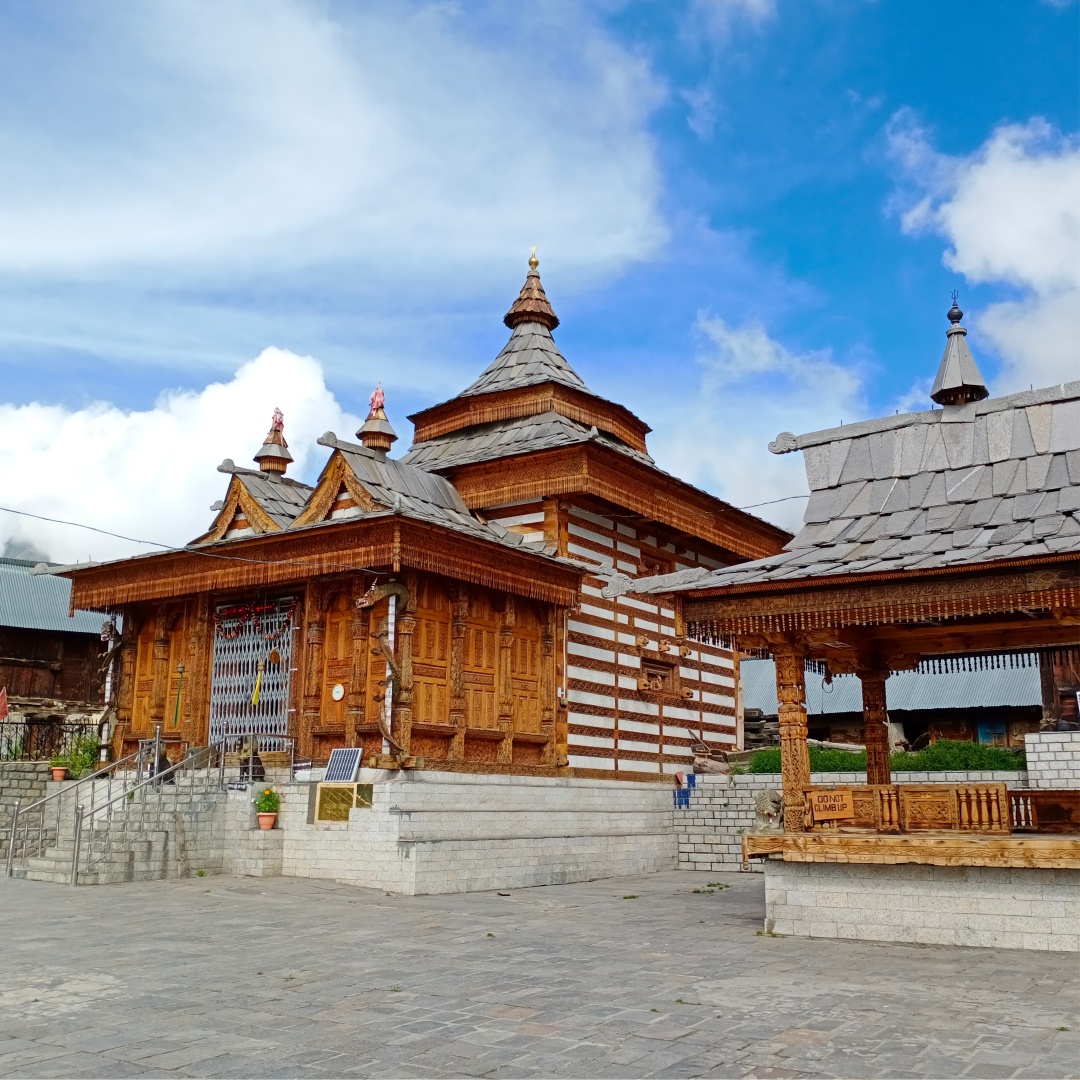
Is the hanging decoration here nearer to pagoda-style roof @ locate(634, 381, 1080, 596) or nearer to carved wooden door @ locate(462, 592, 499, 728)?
carved wooden door @ locate(462, 592, 499, 728)

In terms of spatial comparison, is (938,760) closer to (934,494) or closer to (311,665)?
(934,494)

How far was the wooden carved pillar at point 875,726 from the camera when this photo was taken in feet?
49.4

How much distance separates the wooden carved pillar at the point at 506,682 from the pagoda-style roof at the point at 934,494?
6.43 metres

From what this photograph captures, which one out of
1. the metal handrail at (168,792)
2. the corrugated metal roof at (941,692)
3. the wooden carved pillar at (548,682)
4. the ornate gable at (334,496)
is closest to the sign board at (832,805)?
the wooden carved pillar at (548,682)

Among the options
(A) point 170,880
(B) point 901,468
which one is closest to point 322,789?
(A) point 170,880

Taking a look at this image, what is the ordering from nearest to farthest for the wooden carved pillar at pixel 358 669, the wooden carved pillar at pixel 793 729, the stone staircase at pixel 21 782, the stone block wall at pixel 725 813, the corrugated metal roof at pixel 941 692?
the wooden carved pillar at pixel 793 729, the wooden carved pillar at pixel 358 669, the stone block wall at pixel 725 813, the stone staircase at pixel 21 782, the corrugated metal roof at pixel 941 692

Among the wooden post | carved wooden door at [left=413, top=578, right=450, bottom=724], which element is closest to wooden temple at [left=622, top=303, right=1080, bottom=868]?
carved wooden door at [left=413, top=578, right=450, bottom=724]

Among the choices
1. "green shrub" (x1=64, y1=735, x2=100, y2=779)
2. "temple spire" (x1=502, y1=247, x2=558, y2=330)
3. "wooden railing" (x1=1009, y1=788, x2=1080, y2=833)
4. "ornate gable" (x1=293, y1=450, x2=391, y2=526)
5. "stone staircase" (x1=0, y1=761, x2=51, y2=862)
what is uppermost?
"temple spire" (x1=502, y1=247, x2=558, y2=330)

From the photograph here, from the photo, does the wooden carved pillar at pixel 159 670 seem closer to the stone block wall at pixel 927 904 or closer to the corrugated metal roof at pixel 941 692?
the stone block wall at pixel 927 904

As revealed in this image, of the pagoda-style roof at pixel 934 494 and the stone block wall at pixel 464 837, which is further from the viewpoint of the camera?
the stone block wall at pixel 464 837

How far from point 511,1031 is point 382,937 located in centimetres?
472

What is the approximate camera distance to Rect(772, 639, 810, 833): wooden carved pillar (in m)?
12.5

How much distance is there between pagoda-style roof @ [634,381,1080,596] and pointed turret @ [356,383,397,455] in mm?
8699

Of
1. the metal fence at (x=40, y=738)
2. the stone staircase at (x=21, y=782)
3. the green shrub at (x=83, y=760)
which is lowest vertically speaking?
the stone staircase at (x=21, y=782)
